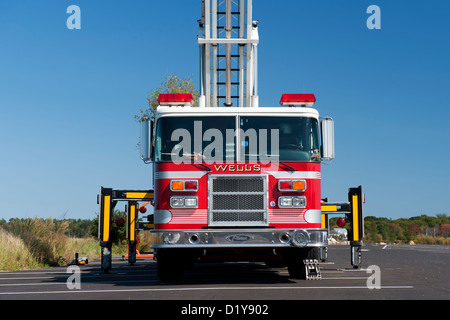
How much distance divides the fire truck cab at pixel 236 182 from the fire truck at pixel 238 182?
0.7 inches

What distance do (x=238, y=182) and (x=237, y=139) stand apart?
2.73ft

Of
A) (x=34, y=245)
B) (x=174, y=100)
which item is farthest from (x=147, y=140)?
(x=34, y=245)

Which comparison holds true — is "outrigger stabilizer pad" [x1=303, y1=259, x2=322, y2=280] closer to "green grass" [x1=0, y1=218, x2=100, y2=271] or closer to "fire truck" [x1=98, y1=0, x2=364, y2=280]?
"fire truck" [x1=98, y1=0, x2=364, y2=280]

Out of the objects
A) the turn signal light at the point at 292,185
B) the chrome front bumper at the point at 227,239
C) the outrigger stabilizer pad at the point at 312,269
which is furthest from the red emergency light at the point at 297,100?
the outrigger stabilizer pad at the point at 312,269

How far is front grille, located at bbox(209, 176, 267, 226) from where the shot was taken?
10.6 meters

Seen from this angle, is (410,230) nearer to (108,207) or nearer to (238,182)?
(108,207)

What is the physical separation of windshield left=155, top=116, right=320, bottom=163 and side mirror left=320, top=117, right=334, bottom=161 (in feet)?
0.42

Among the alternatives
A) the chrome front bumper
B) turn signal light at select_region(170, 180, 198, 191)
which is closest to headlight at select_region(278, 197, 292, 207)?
the chrome front bumper

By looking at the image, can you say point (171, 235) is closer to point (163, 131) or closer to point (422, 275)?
point (163, 131)

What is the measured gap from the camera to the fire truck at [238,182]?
10484mm

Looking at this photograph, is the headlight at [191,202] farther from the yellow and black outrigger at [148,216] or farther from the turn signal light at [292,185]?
the yellow and black outrigger at [148,216]

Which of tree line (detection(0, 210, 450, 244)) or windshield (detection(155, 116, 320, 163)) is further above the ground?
windshield (detection(155, 116, 320, 163))
